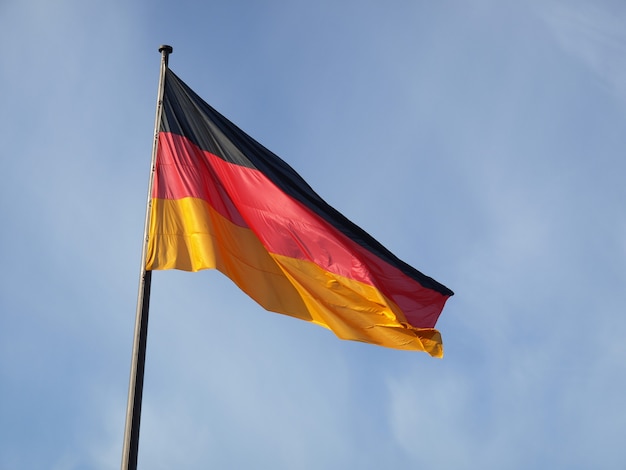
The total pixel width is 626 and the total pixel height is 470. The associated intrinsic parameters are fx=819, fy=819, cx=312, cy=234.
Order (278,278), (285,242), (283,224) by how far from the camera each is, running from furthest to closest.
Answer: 1. (283,224)
2. (285,242)
3. (278,278)

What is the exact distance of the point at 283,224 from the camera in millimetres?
14516

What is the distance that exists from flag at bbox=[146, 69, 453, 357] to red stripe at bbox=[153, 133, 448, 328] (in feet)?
0.06

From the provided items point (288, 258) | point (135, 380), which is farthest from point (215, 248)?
point (135, 380)

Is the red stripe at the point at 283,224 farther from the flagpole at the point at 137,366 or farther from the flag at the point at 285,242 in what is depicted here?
the flagpole at the point at 137,366

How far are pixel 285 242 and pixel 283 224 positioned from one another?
38 cm

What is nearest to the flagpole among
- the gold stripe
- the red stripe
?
the gold stripe

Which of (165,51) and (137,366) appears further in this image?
(165,51)

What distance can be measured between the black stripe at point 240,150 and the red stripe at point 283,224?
16cm

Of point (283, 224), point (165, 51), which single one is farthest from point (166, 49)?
point (283, 224)

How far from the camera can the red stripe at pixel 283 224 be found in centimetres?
1412

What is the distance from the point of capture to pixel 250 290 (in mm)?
13352

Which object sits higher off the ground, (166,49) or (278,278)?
(166,49)

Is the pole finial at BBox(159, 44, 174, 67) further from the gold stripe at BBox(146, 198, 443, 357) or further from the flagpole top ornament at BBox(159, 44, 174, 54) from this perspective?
the gold stripe at BBox(146, 198, 443, 357)

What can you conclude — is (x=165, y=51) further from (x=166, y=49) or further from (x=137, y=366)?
(x=137, y=366)
